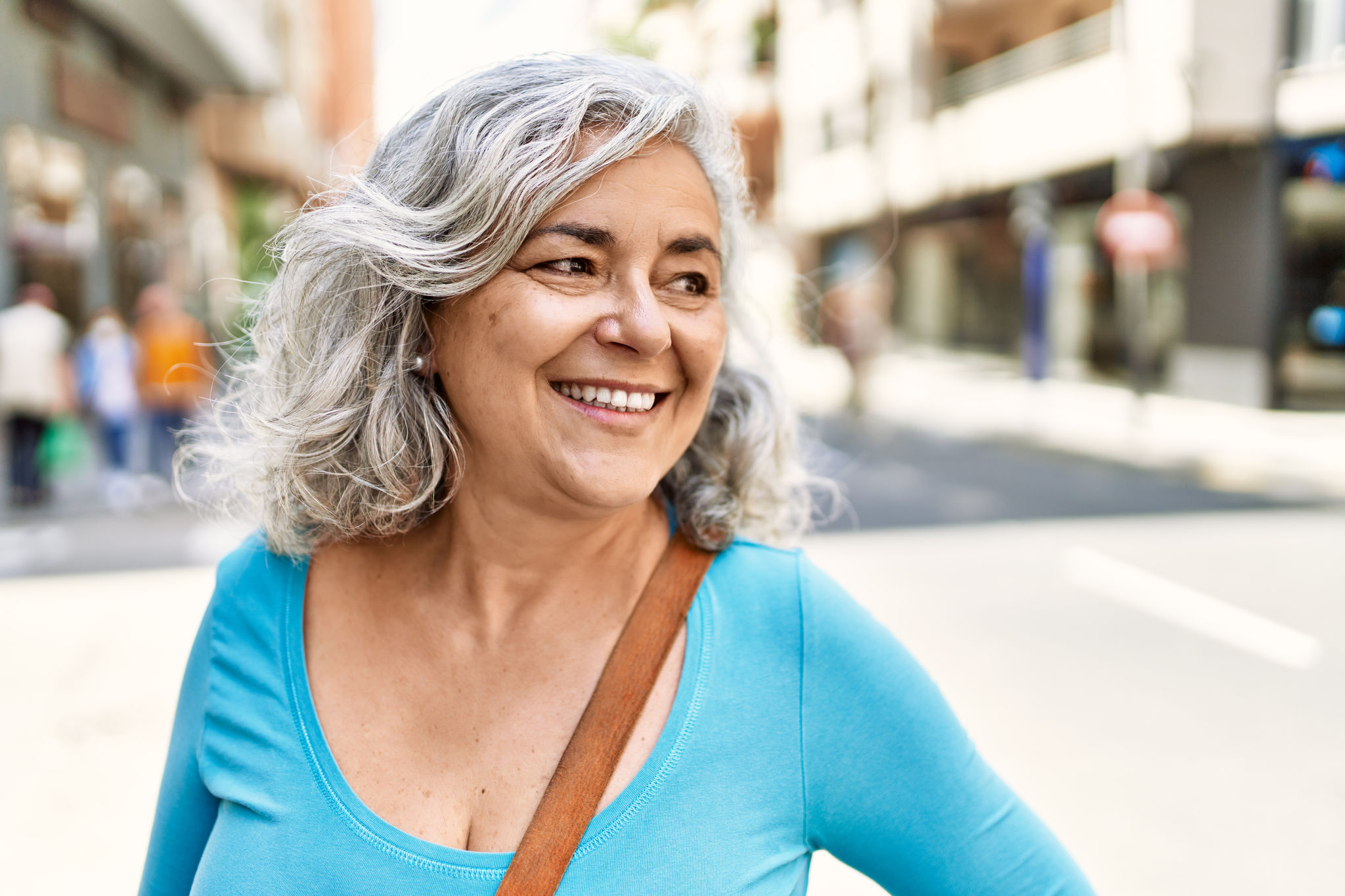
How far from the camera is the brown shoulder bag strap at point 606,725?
4.12 ft

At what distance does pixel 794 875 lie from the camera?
1.36m

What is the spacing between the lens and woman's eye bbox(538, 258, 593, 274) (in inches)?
53.9

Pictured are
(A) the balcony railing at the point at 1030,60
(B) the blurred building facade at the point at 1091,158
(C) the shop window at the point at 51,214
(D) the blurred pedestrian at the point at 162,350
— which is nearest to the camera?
(D) the blurred pedestrian at the point at 162,350

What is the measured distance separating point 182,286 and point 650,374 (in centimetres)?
1452

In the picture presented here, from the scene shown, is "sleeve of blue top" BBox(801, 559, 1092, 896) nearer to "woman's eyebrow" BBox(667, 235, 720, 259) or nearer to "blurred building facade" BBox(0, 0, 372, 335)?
"woman's eyebrow" BBox(667, 235, 720, 259)

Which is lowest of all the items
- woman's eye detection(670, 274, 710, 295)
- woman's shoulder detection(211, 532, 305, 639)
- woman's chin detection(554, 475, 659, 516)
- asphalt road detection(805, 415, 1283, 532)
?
asphalt road detection(805, 415, 1283, 532)

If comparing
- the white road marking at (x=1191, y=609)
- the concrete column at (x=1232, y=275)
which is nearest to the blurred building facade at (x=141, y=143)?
the white road marking at (x=1191, y=609)

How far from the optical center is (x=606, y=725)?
1349mm

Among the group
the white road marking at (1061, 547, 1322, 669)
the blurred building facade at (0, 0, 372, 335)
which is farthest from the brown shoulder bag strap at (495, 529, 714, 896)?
the white road marking at (1061, 547, 1322, 669)

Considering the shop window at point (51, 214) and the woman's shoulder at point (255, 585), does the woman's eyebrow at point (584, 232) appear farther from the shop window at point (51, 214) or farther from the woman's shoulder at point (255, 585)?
the shop window at point (51, 214)

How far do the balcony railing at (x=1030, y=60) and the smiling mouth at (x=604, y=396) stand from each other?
19309mm

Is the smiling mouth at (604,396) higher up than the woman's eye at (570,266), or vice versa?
the woman's eye at (570,266)

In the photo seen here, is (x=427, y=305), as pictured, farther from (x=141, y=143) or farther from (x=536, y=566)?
(x=141, y=143)

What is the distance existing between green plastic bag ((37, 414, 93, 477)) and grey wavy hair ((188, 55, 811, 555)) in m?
9.24
